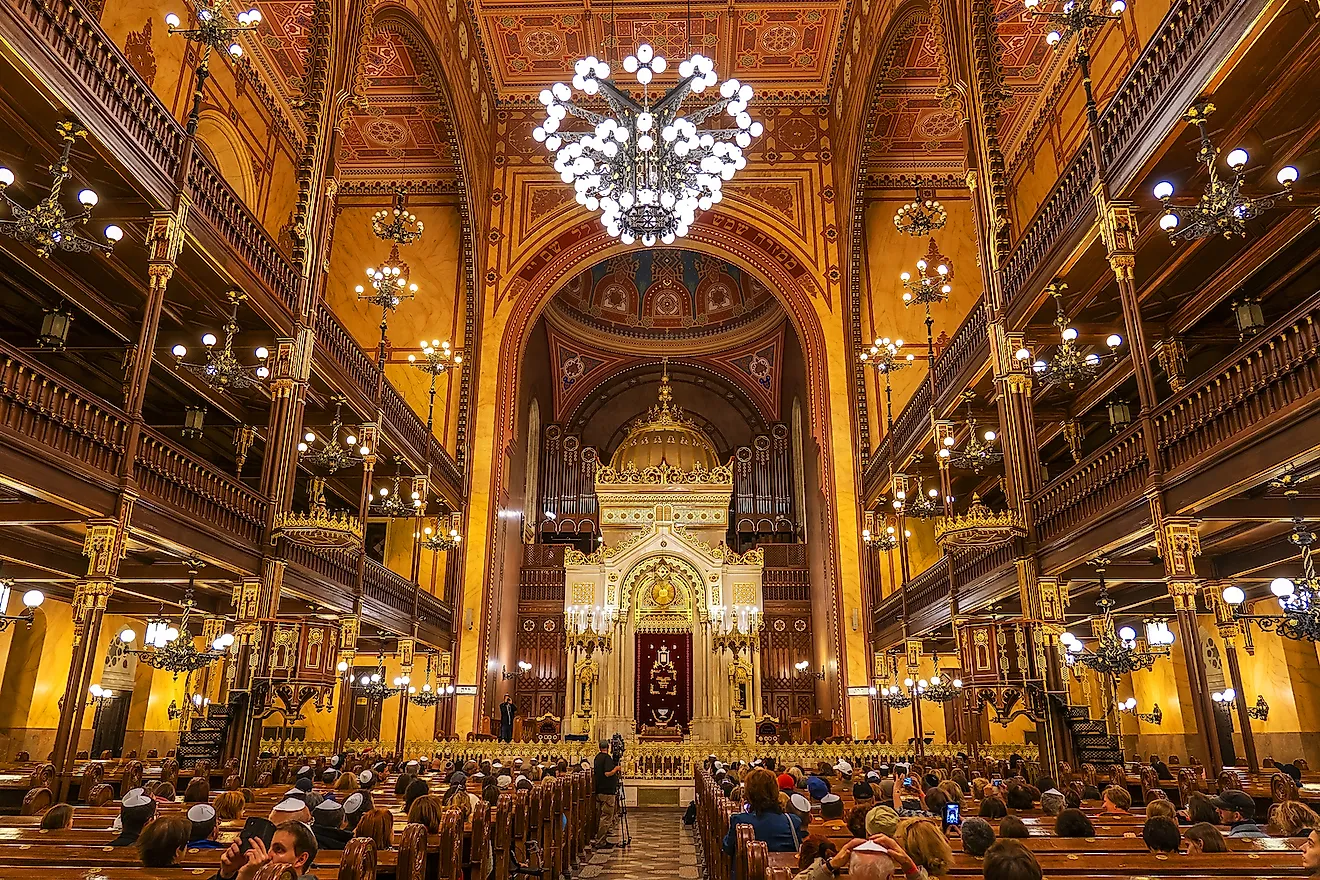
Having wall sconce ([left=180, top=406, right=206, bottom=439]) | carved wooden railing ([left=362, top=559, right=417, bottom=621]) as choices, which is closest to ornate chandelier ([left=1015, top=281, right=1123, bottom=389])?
carved wooden railing ([left=362, top=559, right=417, bottom=621])

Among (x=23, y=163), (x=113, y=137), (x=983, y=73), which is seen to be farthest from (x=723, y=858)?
(x=983, y=73)

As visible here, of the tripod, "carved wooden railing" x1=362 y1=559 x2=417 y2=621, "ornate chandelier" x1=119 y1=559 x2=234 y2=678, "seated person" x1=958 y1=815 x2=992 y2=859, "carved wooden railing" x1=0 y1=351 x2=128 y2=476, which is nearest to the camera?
"seated person" x1=958 y1=815 x2=992 y2=859

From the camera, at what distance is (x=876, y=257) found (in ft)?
80.5

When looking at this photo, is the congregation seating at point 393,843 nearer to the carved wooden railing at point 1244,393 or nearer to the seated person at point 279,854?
the seated person at point 279,854

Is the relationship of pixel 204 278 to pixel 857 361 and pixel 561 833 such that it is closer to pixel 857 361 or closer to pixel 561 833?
pixel 561 833

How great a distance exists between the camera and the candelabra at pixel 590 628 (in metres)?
25.8

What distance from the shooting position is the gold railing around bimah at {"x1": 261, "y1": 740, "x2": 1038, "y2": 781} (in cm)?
1786

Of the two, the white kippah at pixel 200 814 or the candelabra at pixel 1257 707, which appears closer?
the white kippah at pixel 200 814

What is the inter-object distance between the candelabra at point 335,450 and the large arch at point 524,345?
5.99m

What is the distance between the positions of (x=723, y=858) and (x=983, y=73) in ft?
46.7

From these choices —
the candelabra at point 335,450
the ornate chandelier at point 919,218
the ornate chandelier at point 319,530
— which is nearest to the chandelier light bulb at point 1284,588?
the ornate chandelier at point 919,218

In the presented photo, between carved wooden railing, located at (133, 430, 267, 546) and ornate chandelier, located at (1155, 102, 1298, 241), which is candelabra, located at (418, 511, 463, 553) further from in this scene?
ornate chandelier, located at (1155, 102, 1298, 241)

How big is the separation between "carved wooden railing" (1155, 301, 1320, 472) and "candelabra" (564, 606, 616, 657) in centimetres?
1853

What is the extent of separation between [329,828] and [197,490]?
24.9 feet
